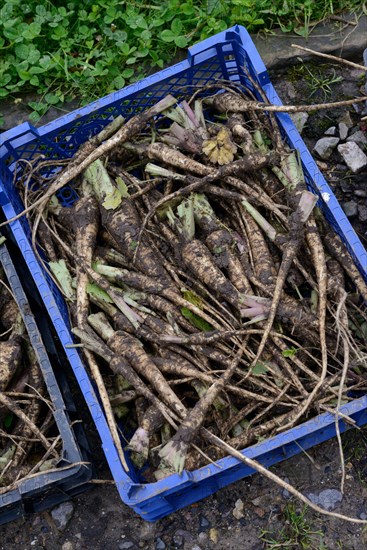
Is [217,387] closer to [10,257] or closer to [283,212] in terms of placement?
[283,212]

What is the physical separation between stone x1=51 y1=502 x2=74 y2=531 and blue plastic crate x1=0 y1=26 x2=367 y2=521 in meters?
0.35

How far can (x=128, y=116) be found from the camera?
8.22 ft

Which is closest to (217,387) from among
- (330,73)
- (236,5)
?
(330,73)

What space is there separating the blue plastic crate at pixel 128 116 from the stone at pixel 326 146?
319mm

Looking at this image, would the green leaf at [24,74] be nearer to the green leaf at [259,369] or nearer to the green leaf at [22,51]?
the green leaf at [22,51]

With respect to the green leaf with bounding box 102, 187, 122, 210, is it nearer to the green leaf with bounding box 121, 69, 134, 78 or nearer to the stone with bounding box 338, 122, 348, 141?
the green leaf with bounding box 121, 69, 134, 78

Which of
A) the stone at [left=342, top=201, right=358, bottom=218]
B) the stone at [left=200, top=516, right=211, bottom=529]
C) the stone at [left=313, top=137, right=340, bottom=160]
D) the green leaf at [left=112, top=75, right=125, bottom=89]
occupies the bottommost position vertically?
the stone at [left=200, top=516, right=211, bottom=529]

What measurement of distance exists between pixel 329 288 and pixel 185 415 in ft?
2.10

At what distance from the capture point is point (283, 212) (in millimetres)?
2285

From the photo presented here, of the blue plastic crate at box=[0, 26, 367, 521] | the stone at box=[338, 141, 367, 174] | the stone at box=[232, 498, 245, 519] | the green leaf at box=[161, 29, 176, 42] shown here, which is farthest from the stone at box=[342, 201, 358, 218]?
the stone at box=[232, 498, 245, 519]

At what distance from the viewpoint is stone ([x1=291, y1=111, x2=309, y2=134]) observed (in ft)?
8.57

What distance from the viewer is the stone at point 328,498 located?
220cm

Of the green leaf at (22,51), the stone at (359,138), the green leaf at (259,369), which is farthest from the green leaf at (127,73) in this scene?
the green leaf at (259,369)

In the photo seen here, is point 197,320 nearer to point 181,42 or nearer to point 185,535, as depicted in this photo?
point 185,535
